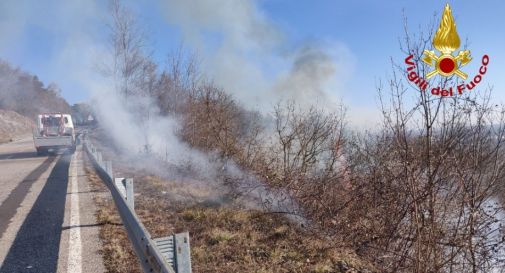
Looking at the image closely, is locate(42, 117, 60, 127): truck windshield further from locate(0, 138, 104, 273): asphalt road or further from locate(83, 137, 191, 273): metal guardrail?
locate(83, 137, 191, 273): metal guardrail

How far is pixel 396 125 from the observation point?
4281mm

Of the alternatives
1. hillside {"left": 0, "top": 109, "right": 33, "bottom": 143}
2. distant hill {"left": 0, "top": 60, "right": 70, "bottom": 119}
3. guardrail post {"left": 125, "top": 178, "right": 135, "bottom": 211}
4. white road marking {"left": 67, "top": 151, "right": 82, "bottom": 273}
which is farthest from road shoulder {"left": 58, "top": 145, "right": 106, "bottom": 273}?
hillside {"left": 0, "top": 109, "right": 33, "bottom": 143}

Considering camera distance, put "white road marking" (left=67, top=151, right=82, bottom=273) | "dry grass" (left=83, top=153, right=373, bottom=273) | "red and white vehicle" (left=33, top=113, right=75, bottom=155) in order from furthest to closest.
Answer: "red and white vehicle" (left=33, top=113, right=75, bottom=155)
"dry grass" (left=83, top=153, right=373, bottom=273)
"white road marking" (left=67, top=151, right=82, bottom=273)

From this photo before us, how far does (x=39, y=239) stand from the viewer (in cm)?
407

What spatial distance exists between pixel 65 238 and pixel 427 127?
4.13 meters

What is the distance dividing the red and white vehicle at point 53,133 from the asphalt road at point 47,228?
7.67 m

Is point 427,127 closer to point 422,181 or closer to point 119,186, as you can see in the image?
point 422,181

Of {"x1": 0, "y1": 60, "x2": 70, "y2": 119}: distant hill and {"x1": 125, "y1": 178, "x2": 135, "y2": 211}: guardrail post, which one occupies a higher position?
{"x1": 0, "y1": 60, "x2": 70, "y2": 119}: distant hill

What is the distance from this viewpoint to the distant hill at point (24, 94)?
84.6ft

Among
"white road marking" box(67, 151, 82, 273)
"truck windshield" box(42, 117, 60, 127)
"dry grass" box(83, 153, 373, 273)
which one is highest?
"truck windshield" box(42, 117, 60, 127)

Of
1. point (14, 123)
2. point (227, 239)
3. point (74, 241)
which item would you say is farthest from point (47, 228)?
point (14, 123)

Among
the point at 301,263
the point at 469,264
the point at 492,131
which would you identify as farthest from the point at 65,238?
the point at 492,131

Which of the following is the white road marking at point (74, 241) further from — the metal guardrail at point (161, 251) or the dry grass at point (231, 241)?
the metal guardrail at point (161, 251)

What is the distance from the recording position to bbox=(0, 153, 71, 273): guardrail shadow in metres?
3.35
